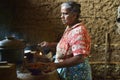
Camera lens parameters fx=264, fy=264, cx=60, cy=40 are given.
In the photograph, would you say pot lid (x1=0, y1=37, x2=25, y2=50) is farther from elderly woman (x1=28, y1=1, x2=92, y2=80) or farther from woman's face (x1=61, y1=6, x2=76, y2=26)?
woman's face (x1=61, y1=6, x2=76, y2=26)

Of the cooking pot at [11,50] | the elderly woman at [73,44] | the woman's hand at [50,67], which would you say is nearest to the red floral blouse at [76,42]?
the elderly woman at [73,44]

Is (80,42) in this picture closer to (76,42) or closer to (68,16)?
(76,42)

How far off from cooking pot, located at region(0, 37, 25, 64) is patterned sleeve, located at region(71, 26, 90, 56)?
18.9 inches

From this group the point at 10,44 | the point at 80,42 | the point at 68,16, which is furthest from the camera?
the point at 68,16

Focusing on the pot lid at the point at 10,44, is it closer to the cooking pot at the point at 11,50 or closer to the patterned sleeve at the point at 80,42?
the cooking pot at the point at 11,50

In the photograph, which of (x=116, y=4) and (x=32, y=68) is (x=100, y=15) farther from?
(x=32, y=68)

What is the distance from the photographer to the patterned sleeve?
2.30 meters

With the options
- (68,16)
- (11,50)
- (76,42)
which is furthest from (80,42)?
(11,50)

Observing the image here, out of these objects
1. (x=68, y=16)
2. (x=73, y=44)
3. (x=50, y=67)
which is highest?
(x=68, y=16)

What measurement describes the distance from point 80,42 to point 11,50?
0.62 metres

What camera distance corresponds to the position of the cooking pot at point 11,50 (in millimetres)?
2037

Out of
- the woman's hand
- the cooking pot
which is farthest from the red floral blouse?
the cooking pot

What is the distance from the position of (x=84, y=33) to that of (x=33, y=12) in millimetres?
2285

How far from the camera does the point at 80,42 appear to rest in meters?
2.32
